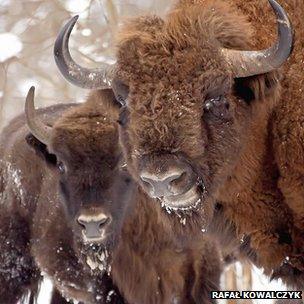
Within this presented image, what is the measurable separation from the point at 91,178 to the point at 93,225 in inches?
16.4

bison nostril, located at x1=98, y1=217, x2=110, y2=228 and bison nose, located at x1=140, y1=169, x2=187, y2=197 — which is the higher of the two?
bison nose, located at x1=140, y1=169, x2=187, y2=197

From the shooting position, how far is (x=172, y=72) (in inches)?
186

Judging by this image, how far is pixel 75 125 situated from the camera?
→ 6672mm

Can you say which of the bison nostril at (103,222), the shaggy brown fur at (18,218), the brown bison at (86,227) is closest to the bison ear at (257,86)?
the brown bison at (86,227)

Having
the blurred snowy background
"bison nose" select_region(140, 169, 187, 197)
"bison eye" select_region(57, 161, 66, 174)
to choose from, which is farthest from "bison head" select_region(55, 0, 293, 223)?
the blurred snowy background

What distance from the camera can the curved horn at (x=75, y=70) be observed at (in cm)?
540

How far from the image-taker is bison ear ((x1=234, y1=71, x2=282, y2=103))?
16.8 feet

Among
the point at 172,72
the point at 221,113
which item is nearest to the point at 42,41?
the point at 221,113

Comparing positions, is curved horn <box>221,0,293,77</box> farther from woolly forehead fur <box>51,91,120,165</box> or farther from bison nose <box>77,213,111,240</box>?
Result: bison nose <box>77,213,111,240</box>

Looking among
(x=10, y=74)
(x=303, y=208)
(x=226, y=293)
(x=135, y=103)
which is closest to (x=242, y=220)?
(x=303, y=208)

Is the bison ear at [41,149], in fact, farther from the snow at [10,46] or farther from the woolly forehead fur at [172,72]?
the snow at [10,46]

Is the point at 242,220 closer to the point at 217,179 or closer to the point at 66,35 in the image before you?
the point at 217,179

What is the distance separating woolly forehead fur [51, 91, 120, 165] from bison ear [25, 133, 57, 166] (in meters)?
0.30

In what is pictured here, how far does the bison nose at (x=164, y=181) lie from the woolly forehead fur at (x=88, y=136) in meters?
1.79
